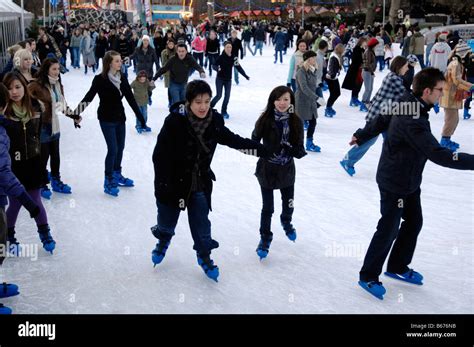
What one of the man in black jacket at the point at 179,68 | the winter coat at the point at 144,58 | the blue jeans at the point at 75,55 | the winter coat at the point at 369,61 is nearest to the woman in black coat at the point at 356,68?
the winter coat at the point at 369,61


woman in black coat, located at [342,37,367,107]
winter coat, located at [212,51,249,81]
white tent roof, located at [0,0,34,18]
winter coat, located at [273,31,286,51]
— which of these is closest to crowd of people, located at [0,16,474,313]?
winter coat, located at [212,51,249,81]

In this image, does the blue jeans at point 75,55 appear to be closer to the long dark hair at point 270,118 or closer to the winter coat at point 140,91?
the winter coat at point 140,91

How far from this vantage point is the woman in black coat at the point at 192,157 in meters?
3.68

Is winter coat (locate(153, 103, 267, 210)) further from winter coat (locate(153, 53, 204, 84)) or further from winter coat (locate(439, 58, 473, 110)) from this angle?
winter coat (locate(153, 53, 204, 84))

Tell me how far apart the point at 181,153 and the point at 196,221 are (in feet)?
1.58

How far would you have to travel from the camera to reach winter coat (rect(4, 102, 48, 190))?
411cm

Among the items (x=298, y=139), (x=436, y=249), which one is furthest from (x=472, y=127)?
(x=298, y=139)

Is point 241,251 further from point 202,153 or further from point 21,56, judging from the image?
point 21,56

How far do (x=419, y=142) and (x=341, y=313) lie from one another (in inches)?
44.2

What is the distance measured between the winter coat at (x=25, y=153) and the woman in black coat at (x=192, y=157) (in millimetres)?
970

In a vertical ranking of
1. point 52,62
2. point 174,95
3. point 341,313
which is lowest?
point 341,313

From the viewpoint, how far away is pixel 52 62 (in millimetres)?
5395

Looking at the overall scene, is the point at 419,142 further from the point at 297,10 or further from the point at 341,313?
the point at 297,10

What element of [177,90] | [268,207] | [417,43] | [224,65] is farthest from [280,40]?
[268,207]
